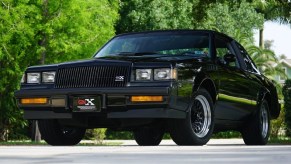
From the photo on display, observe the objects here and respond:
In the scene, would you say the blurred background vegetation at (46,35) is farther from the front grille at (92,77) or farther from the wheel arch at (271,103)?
the front grille at (92,77)

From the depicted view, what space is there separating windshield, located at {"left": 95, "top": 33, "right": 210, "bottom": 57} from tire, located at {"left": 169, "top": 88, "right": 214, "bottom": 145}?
3.02 feet

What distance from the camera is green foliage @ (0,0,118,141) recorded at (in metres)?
30.1

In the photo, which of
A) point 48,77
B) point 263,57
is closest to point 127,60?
point 48,77

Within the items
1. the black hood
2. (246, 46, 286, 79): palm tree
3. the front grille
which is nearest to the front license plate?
the front grille

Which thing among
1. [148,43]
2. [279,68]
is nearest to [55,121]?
[148,43]

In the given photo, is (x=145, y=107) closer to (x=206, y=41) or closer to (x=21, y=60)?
(x=206, y=41)

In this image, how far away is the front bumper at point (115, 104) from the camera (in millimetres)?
9648

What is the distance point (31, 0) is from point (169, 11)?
11.5 metres

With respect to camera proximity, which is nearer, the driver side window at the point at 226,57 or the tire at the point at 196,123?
the tire at the point at 196,123

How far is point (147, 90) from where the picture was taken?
9656 millimetres

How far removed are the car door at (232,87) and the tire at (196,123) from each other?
383mm

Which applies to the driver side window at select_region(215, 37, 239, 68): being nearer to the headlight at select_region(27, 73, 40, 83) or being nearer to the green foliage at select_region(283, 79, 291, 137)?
the headlight at select_region(27, 73, 40, 83)

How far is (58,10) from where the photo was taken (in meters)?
30.4

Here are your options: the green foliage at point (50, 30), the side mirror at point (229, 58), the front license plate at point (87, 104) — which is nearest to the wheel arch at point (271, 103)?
the side mirror at point (229, 58)
